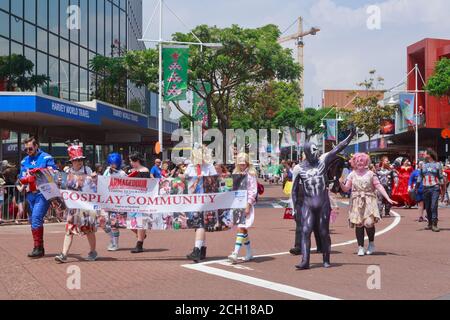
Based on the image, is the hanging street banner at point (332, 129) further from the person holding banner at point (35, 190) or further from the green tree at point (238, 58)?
the person holding banner at point (35, 190)

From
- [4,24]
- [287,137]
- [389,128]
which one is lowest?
[389,128]

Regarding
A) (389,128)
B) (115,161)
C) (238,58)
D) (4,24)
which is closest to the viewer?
(115,161)

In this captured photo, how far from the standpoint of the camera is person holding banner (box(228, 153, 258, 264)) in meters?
10.2

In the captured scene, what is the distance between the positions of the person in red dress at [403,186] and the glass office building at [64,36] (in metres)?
15.0

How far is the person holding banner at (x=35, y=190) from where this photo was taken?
10570mm

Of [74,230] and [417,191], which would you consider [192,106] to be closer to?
[417,191]

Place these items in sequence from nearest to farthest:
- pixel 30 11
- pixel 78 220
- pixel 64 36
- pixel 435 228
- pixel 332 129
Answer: pixel 78 220, pixel 435 228, pixel 30 11, pixel 64 36, pixel 332 129

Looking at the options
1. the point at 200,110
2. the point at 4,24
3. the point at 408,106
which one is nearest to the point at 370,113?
the point at 408,106

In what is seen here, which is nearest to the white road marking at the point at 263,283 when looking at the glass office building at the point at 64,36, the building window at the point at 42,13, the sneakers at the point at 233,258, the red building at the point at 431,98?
the sneakers at the point at 233,258

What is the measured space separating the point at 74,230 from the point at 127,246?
8.55 ft

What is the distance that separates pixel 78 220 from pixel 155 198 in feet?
4.15

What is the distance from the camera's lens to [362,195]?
11250mm

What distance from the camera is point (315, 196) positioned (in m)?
9.72

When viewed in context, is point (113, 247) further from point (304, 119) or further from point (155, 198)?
point (304, 119)
